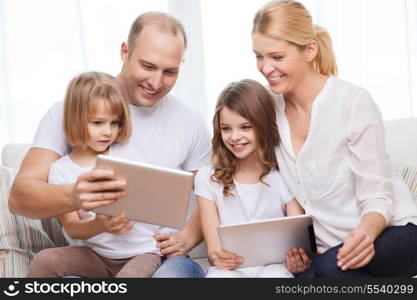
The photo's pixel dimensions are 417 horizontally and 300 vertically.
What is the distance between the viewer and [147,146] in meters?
2.15

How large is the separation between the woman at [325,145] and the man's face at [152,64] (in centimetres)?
27

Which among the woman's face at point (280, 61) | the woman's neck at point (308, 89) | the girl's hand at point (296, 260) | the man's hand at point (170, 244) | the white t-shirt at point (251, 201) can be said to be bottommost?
the girl's hand at point (296, 260)

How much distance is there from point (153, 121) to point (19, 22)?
4.00 ft

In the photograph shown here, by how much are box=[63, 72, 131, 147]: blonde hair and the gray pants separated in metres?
0.33

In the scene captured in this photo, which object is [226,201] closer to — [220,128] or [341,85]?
[220,128]

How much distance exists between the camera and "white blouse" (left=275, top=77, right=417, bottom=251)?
1.98m

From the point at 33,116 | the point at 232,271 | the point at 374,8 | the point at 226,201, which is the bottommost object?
the point at 232,271

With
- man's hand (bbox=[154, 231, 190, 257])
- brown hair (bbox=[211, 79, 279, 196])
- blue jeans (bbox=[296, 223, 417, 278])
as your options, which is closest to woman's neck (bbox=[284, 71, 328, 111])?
brown hair (bbox=[211, 79, 279, 196])

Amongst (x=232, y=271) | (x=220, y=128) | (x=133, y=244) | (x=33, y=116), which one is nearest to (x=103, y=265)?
(x=133, y=244)

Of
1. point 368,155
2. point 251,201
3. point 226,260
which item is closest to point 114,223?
point 226,260

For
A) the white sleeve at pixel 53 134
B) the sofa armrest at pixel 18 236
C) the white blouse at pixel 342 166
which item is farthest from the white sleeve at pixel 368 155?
the sofa armrest at pixel 18 236

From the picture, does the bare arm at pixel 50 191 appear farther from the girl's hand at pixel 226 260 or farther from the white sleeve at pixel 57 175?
the girl's hand at pixel 226 260

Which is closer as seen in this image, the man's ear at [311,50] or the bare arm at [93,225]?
the bare arm at [93,225]

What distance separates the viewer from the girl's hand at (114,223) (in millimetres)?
1836
